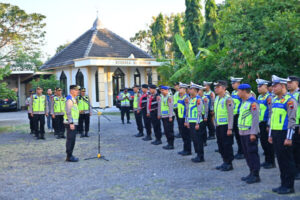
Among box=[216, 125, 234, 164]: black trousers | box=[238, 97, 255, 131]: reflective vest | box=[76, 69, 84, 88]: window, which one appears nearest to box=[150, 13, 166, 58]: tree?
box=[76, 69, 84, 88]: window

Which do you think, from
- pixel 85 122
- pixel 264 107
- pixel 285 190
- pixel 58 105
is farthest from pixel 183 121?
pixel 58 105

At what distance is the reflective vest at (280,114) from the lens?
5.58 m

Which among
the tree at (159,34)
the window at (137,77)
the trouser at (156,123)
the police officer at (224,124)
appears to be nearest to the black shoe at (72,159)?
the trouser at (156,123)

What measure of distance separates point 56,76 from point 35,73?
1984 millimetres

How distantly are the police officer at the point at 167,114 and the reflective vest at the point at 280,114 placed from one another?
4582mm

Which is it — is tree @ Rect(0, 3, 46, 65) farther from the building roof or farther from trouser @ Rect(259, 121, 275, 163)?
trouser @ Rect(259, 121, 275, 163)

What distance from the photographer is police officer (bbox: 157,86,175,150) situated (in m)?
10.1

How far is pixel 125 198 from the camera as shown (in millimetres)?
5613

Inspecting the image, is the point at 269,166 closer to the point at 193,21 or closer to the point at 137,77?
the point at 137,77

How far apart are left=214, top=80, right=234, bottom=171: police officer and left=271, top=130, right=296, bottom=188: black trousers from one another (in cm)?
155

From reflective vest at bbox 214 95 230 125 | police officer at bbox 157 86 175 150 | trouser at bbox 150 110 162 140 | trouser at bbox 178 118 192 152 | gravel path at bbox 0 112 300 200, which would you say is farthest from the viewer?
trouser at bbox 150 110 162 140

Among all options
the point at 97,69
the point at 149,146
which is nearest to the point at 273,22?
the point at 149,146

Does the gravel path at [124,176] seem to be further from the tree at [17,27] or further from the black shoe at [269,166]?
the tree at [17,27]

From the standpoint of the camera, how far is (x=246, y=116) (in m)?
6.45
